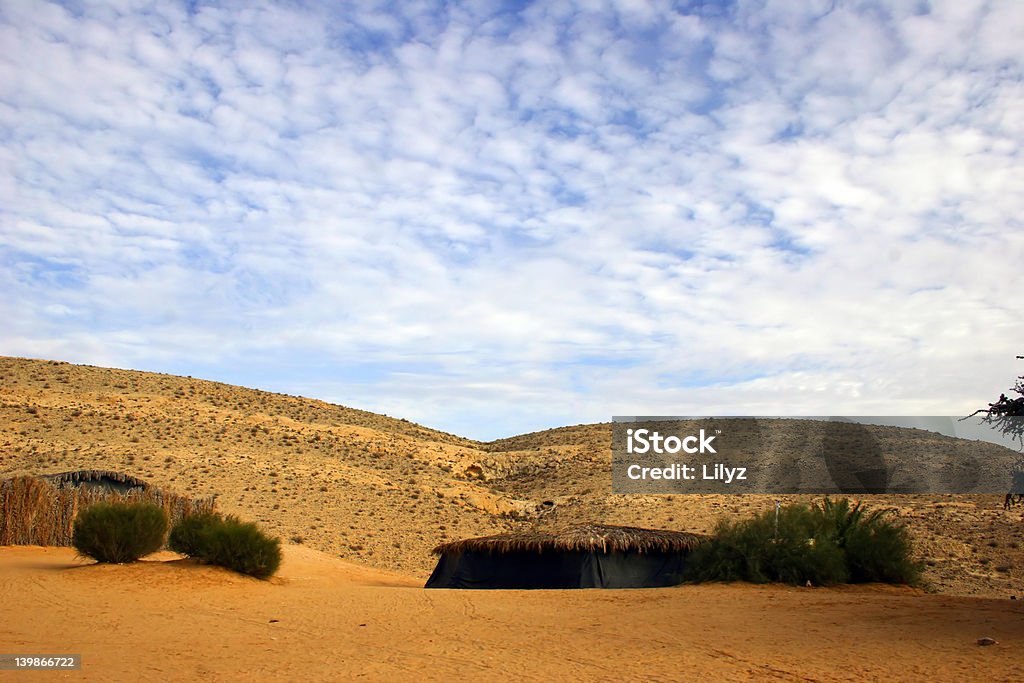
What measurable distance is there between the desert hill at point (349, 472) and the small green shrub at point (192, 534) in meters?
11.7

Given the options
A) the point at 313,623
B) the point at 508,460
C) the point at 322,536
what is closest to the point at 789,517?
the point at 313,623

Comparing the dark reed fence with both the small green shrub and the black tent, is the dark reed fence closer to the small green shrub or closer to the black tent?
the small green shrub

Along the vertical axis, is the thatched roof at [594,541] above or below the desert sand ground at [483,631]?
above

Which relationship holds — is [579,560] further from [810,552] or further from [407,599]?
[810,552]

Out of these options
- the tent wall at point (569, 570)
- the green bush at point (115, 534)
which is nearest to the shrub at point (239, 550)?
the green bush at point (115, 534)

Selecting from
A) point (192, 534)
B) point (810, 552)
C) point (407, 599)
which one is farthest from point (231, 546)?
point (810, 552)

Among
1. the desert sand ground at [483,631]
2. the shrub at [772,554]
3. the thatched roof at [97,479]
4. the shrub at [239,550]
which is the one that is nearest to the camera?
the desert sand ground at [483,631]

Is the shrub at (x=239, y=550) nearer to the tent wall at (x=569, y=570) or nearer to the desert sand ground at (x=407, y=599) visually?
the desert sand ground at (x=407, y=599)

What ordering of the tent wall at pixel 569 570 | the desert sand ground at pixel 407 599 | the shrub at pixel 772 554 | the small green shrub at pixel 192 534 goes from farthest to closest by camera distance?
the tent wall at pixel 569 570 → the small green shrub at pixel 192 534 → the shrub at pixel 772 554 → the desert sand ground at pixel 407 599

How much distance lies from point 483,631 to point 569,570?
8.75m

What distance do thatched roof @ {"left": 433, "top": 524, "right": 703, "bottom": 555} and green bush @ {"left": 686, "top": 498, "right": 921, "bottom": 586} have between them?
2.28 m

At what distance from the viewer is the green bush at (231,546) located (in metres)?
18.9

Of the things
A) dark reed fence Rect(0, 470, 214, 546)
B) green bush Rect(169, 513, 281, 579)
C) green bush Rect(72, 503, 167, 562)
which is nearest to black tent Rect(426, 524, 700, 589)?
green bush Rect(169, 513, 281, 579)

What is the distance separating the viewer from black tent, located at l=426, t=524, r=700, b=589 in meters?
20.8
